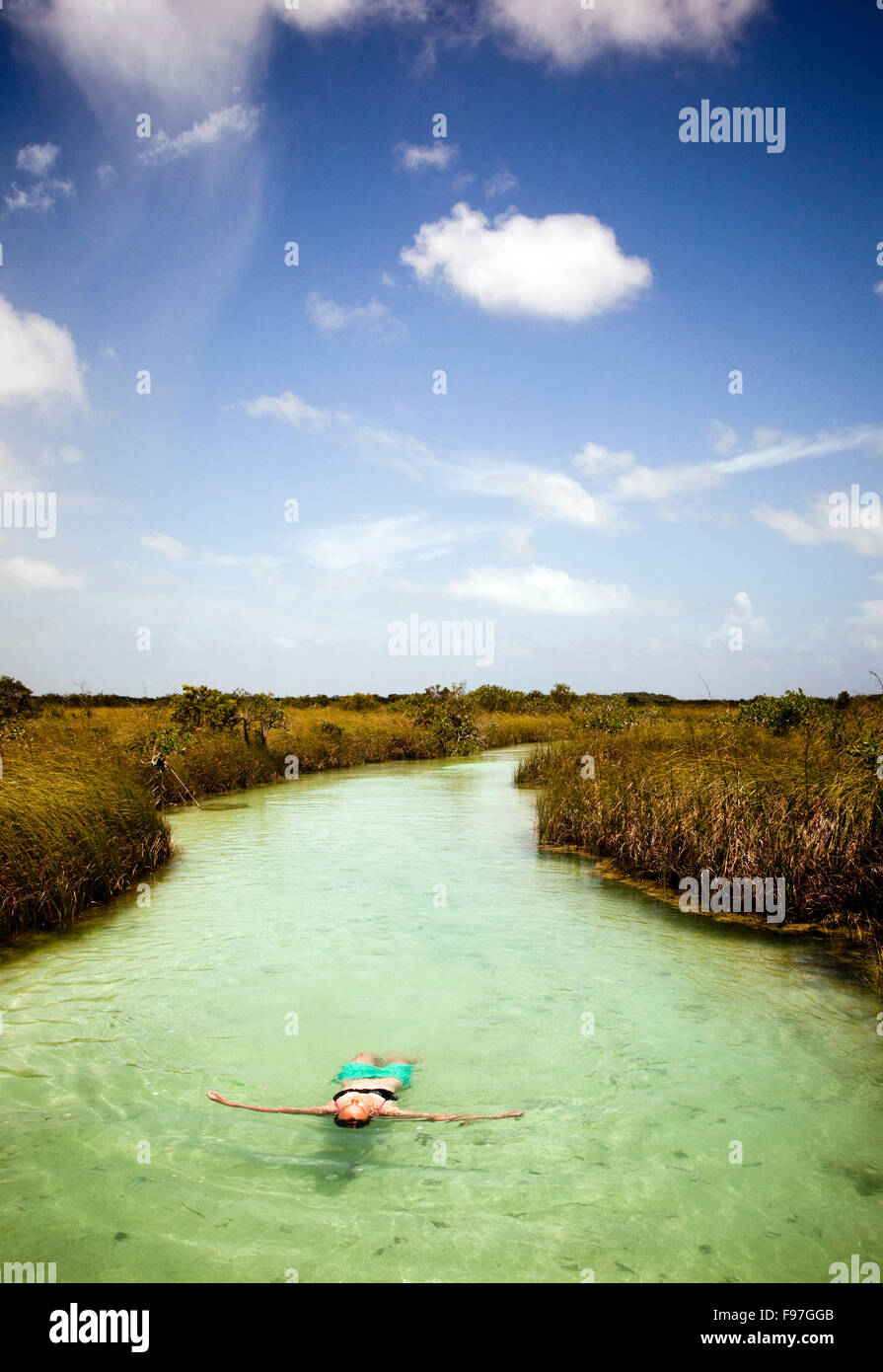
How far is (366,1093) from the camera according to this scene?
481cm

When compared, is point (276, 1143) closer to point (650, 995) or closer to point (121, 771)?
point (650, 995)

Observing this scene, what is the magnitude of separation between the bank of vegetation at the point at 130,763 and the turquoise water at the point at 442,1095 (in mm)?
687

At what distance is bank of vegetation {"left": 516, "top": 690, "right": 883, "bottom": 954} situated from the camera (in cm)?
816

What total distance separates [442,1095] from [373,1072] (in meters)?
0.47

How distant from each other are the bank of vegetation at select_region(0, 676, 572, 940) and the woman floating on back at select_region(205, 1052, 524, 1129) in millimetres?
4646

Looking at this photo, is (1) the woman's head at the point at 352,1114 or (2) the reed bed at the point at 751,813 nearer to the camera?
(1) the woman's head at the point at 352,1114

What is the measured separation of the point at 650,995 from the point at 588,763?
757 centimetres

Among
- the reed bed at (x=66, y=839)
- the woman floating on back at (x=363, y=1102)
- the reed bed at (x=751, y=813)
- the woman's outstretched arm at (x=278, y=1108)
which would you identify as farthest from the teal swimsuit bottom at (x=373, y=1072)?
the reed bed at (x=751, y=813)

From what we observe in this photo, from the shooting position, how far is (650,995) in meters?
6.84

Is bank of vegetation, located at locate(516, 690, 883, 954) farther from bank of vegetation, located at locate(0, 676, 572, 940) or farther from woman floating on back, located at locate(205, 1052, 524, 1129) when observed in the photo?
bank of vegetation, located at locate(0, 676, 572, 940)

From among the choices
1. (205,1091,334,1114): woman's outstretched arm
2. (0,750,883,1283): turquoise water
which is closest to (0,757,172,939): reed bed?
(0,750,883,1283): turquoise water

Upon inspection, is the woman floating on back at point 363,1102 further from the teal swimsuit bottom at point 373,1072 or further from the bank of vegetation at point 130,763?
the bank of vegetation at point 130,763

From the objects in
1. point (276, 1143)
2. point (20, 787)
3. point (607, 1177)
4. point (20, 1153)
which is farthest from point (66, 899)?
point (607, 1177)

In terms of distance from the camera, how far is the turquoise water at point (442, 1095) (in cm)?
366
